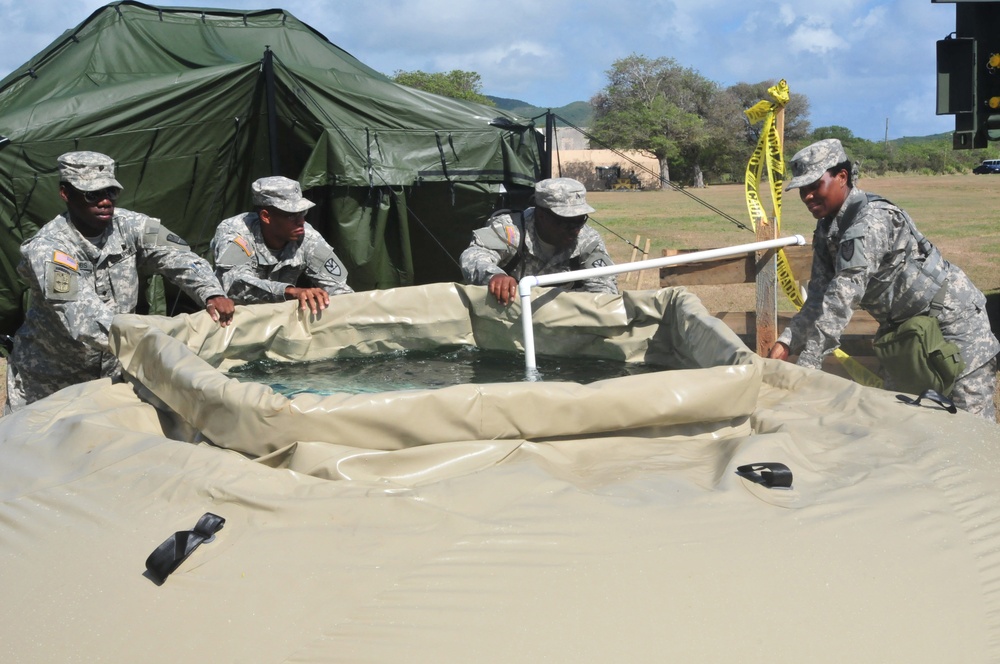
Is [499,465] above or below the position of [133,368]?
below

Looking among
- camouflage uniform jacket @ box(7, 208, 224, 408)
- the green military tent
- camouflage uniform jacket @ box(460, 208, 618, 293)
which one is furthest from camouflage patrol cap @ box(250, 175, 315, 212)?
the green military tent

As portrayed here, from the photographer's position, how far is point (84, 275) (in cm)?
433

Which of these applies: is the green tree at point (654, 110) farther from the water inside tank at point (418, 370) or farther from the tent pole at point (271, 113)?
the water inside tank at point (418, 370)

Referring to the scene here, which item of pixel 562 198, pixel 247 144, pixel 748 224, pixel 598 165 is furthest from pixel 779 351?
pixel 598 165

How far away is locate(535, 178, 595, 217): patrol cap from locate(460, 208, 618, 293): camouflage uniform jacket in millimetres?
316

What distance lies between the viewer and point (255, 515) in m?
2.12

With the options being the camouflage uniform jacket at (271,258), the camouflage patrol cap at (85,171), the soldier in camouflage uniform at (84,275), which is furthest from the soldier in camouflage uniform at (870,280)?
the camouflage patrol cap at (85,171)

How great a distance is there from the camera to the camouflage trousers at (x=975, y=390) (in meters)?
→ 4.34

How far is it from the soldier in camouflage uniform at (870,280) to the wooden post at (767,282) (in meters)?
0.86

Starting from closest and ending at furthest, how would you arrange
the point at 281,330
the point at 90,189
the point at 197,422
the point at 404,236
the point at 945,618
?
the point at 945,618 < the point at 197,422 < the point at 281,330 < the point at 90,189 < the point at 404,236

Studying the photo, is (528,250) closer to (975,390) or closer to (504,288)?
(504,288)

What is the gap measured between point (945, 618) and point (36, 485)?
2007mm

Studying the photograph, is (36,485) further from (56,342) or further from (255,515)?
(56,342)

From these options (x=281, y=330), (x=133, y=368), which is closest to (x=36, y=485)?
(x=133, y=368)
